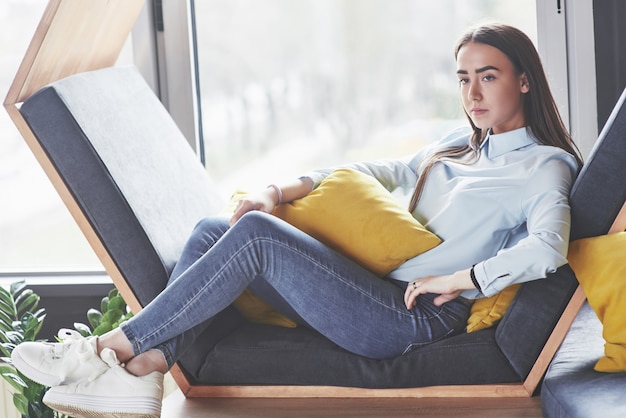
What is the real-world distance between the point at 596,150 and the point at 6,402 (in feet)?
6.75

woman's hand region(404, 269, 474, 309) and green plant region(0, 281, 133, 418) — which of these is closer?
woman's hand region(404, 269, 474, 309)

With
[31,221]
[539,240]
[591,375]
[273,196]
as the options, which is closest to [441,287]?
[539,240]

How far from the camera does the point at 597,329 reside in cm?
199

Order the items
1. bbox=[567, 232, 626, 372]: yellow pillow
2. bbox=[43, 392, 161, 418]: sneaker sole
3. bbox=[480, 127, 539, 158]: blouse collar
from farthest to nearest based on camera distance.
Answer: bbox=[480, 127, 539, 158]: blouse collar < bbox=[43, 392, 161, 418]: sneaker sole < bbox=[567, 232, 626, 372]: yellow pillow

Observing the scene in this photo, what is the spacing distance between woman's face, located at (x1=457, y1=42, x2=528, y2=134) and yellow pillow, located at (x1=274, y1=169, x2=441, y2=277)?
306 mm

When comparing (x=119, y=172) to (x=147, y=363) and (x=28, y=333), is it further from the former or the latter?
(x=28, y=333)

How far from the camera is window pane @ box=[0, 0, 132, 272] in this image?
2.95m

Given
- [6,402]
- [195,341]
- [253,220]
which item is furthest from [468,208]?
[6,402]

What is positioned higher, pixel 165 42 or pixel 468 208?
pixel 165 42

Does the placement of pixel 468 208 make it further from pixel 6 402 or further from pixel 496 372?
pixel 6 402

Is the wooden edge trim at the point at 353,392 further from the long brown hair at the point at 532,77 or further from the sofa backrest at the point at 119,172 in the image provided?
the long brown hair at the point at 532,77

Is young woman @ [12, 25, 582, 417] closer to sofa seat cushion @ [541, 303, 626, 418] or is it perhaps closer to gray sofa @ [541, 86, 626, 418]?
gray sofa @ [541, 86, 626, 418]

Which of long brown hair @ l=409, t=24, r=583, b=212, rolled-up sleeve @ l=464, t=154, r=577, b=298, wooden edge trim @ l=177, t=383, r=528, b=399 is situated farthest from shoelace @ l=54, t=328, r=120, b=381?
long brown hair @ l=409, t=24, r=583, b=212

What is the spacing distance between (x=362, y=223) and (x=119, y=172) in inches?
23.9
